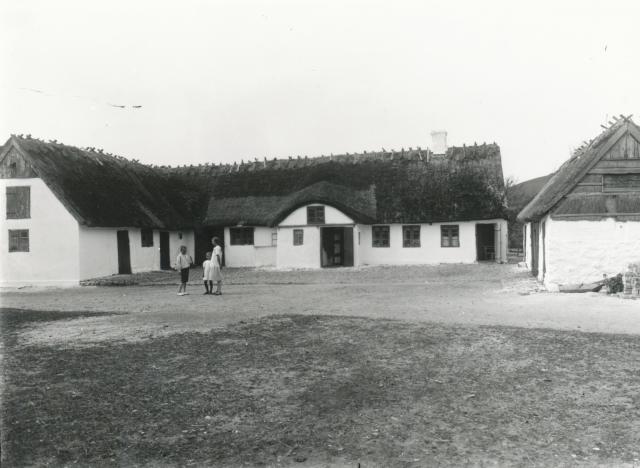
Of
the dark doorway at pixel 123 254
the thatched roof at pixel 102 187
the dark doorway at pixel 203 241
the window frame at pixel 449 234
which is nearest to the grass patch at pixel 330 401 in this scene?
the thatched roof at pixel 102 187

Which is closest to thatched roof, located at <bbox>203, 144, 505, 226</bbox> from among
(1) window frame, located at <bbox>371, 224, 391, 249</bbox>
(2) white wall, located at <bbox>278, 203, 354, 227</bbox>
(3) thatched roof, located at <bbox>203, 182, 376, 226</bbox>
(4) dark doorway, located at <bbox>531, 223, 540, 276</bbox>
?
(3) thatched roof, located at <bbox>203, 182, 376, 226</bbox>

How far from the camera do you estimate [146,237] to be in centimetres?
2861

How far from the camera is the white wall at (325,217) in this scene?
28.3 meters

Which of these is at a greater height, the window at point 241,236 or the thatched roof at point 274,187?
the thatched roof at point 274,187

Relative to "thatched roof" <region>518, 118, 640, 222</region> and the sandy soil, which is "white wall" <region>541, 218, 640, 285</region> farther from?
the sandy soil

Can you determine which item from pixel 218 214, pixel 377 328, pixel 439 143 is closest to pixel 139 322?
pixel 377 328

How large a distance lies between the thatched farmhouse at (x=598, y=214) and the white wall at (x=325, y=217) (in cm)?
1253

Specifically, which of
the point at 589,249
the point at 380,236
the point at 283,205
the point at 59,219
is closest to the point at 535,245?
the point at 589,249

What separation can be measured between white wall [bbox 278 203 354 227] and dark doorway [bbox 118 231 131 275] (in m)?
7.87

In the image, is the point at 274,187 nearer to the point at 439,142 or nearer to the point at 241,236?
the point at 241,236

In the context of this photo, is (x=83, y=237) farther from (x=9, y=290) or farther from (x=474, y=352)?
(x=474, y=352)

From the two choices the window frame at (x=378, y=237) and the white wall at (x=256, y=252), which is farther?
the white wall at (x=256, y=252)

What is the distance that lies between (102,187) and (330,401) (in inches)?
918

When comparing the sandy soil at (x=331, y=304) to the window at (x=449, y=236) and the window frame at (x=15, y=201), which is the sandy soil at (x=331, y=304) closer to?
the window frame at (x=15, y=201)
